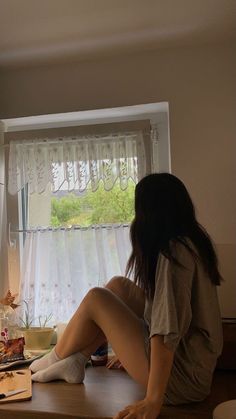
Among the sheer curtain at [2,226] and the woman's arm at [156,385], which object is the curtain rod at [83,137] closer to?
the sheer curtain at [2,226]

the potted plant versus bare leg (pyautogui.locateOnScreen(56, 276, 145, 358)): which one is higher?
bare leg (pyautogui.locateOnScreen(56, 276, 145, 358))

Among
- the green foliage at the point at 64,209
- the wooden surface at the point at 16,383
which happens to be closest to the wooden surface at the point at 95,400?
the wooden surface at the point at 16,383

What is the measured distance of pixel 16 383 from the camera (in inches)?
65.2

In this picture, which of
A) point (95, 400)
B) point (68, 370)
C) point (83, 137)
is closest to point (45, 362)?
point (68, 370)

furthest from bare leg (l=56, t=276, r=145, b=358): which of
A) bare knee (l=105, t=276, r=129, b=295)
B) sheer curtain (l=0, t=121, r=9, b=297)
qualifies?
sheer curtain (l=0, t=121, r=9, b=297)

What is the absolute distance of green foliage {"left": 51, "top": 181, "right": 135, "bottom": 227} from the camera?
223 cm

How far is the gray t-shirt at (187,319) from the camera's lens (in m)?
1.27

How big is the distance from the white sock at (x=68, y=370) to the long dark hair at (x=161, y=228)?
0.47 metres

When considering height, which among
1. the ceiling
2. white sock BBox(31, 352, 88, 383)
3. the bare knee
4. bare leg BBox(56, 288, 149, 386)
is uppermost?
the ceiling

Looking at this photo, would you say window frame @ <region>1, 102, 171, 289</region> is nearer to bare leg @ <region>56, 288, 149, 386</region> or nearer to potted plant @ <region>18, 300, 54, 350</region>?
potted plant @ <region>18, 300, 54, 350</region>

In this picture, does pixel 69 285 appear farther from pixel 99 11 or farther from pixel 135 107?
pixel 99 11

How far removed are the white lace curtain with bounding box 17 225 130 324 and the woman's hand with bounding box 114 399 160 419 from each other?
101cm

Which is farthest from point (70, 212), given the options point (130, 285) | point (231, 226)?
point (231, 226)

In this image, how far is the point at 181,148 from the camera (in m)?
2.02
